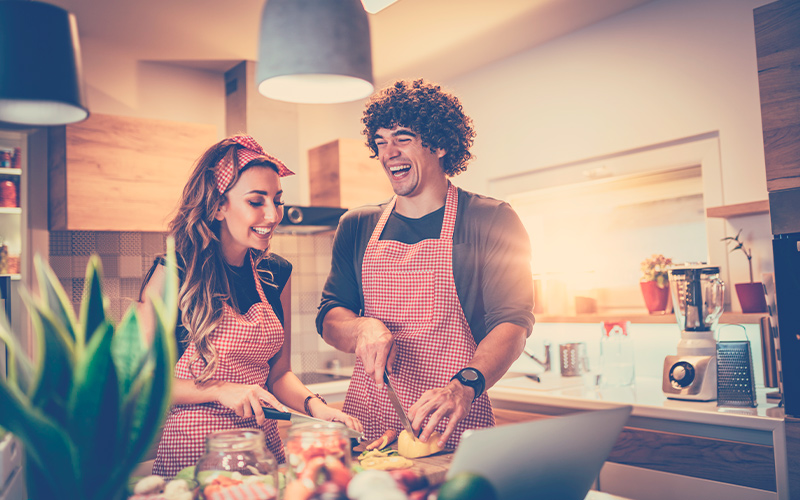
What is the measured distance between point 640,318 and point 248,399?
2.17m

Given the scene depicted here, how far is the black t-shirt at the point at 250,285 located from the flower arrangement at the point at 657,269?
71.6 inches

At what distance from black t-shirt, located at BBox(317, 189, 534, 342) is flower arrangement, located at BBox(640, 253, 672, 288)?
56.6 inches

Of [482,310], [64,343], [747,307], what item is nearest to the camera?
[64,343]

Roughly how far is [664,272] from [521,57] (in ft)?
4.87

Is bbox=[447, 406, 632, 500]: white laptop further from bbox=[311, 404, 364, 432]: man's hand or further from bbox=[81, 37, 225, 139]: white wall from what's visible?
bbox=[81, 37, 225, 139]: white wall

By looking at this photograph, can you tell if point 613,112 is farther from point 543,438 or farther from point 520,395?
point 543,438

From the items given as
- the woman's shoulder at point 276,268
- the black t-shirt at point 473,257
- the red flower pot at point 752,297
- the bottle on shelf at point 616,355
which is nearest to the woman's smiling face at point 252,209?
the woman's shoulder at point 276,268

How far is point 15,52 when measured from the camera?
3.30ft

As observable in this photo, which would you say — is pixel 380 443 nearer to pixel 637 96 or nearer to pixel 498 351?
pixel 498 351

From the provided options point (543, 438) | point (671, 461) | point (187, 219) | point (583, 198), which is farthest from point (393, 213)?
point (583, 198)

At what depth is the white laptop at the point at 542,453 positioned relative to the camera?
2.05ft

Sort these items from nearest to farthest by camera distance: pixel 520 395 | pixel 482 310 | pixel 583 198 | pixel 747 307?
pixel 482 310, pixel 747 307, pixel 520 395, pixel 583 198

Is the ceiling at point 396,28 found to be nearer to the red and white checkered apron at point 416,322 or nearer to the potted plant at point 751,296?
the potted plant at point 751,296

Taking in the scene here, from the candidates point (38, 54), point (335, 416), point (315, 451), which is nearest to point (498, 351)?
point (335, 416)
